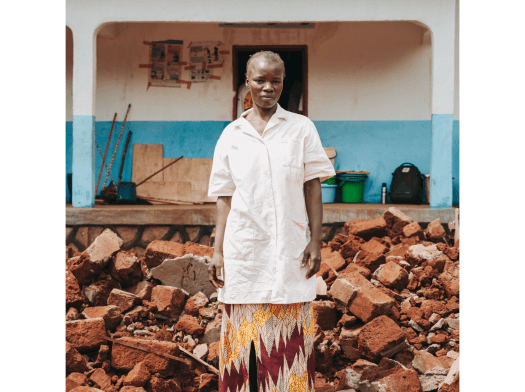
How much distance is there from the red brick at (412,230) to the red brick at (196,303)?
2.61 metres

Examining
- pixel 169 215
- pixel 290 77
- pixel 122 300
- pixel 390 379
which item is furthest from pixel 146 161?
pixel 390 379

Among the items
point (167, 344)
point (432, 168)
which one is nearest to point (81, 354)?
point (167, 344)

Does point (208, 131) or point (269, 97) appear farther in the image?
point (208, 131)

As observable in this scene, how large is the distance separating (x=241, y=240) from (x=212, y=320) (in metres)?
1.97

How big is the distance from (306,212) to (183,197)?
5828 mm

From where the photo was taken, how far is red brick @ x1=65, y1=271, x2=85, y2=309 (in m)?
4.54

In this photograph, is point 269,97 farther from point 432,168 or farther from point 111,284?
point 432,168

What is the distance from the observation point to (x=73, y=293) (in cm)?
458

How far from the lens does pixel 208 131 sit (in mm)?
8867

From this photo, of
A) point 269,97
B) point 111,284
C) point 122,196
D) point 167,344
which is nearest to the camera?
point 269,97

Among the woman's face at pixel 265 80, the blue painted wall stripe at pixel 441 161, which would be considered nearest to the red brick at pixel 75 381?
the woman's face at pixel 265 80

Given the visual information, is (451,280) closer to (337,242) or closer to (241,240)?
(337,242)

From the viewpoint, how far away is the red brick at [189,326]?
14.3 feet

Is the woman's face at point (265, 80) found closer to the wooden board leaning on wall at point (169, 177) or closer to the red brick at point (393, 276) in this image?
the red brick at point (393, 276)
